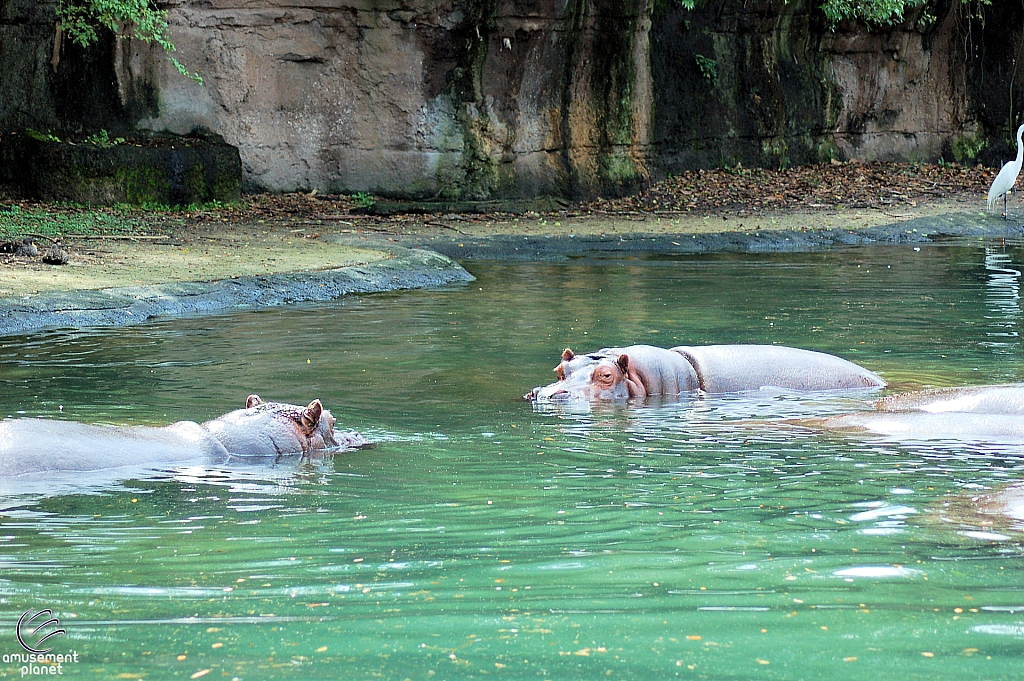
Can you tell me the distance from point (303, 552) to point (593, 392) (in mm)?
3041

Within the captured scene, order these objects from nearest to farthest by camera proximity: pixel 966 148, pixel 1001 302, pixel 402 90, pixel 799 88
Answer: pixel 1001 302, pixel 402 90, pixel 799 88, pixel 966 148

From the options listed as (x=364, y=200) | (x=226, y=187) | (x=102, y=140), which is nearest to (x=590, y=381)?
(x=226, y=187)

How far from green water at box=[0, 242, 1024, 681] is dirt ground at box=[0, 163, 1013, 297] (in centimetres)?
259

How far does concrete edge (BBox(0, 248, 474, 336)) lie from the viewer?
8.96m

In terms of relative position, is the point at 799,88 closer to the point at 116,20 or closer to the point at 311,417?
the point at 116,20

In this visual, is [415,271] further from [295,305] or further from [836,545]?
[836,545]

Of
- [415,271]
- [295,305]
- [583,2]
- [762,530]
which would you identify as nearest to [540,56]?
[583,2]

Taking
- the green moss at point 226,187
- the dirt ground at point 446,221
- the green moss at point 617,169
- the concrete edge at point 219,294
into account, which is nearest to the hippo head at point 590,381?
the concrete edge at point 219,294

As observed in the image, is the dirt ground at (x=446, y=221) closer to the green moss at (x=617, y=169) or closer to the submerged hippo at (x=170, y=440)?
the green moss at (x=617, y=169)

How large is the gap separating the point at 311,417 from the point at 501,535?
161 centimetres

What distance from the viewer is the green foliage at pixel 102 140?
15.2m

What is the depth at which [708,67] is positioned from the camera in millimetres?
19344

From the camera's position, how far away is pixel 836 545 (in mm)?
3721

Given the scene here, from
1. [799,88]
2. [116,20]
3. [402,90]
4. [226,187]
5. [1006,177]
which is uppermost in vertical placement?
[116,20]
